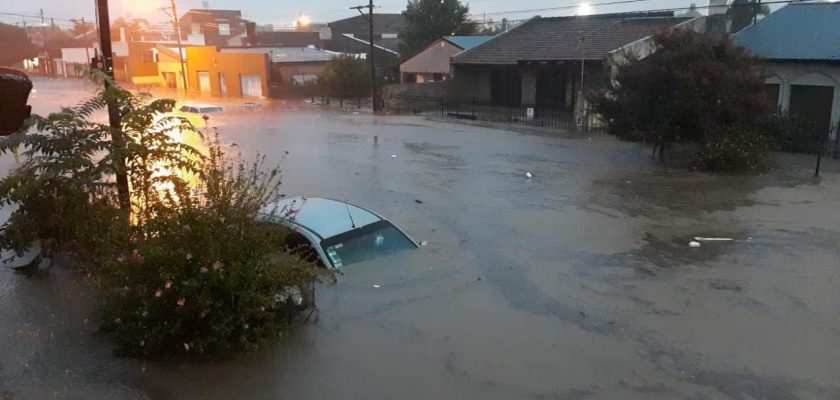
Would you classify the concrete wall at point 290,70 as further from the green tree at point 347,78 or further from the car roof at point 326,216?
the car roof at point 326,216

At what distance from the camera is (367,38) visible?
230 ft

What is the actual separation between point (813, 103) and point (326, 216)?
2038 centimetres

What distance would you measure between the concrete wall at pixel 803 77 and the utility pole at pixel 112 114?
19584 millimetres

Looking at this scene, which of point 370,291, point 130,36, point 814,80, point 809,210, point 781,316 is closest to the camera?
point 781,316

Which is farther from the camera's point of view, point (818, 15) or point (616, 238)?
point (818, 15)

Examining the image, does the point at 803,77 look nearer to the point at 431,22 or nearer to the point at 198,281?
the point at 198,281

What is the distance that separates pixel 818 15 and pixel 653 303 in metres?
21.8

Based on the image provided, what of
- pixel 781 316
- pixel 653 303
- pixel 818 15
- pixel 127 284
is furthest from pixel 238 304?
pixel 818 15

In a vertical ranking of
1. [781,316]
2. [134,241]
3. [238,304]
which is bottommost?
[781,316]

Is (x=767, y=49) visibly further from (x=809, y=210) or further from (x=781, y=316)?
(x=781, y=316)

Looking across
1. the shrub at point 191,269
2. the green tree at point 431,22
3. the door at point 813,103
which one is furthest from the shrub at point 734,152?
the green tree at point 431,22

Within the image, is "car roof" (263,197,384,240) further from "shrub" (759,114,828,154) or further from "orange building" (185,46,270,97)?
"orange building" (185,46,270,97)

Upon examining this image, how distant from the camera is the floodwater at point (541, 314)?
22.7 ft

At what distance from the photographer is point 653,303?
29.8ft
